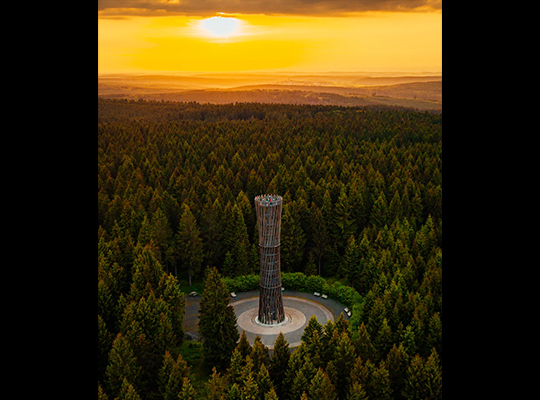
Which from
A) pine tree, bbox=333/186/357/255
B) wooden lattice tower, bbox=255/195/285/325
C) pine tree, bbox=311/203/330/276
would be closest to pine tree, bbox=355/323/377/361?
wooden lattice tower, bbox=255/195/285/325

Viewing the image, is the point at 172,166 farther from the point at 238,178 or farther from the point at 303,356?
the point at 303,356

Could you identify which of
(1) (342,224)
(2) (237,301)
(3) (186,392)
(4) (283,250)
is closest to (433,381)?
(3) (186,392)

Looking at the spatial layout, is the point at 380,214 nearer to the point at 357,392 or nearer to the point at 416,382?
the point at 416,382

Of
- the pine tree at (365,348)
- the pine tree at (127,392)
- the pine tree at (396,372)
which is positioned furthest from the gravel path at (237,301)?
the pine tree at (127,392)

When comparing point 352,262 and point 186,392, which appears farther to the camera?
point 352,262

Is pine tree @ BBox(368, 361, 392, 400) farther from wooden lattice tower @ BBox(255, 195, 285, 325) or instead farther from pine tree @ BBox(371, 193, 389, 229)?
pine tree @ BBox(371, 193, 389, 229)

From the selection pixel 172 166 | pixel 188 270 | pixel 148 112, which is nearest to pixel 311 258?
pixel 188 270
